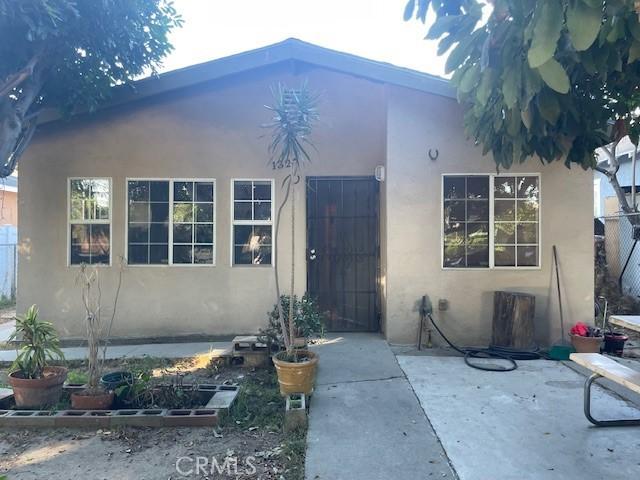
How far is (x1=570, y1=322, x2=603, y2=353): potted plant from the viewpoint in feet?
19.1

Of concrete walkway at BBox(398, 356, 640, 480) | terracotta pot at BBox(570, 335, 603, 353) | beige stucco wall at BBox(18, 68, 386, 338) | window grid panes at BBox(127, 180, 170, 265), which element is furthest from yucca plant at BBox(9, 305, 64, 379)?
terracotta pot at BBox(570, 335, 603, 353)

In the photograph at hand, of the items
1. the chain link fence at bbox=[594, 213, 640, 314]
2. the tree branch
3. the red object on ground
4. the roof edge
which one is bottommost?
the red object on ground

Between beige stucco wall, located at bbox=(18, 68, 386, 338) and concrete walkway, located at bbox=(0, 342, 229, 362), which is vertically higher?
beige stucco wall, located at bbox=(18, 68, 386, 338)

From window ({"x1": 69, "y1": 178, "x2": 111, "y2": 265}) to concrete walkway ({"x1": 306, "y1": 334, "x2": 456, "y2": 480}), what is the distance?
3.91 m

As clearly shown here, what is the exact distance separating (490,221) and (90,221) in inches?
234

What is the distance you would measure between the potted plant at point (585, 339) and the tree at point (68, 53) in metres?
6.69

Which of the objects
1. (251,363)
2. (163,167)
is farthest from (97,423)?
(163,167)

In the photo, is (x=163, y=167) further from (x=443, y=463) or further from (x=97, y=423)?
(x=443, y=463)

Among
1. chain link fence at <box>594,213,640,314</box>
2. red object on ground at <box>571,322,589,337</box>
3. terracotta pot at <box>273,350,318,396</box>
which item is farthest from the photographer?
chain link fence at <box>594,213,640,314</box>

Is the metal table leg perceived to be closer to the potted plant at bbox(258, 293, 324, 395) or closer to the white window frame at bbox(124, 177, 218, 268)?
the potted plant at bbox(258, 293, 324, 395)

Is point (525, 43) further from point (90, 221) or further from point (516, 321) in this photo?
point (90, 221)

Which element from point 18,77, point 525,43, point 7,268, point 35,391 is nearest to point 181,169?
point 18,77

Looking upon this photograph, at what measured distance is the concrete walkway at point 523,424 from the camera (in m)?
3.20

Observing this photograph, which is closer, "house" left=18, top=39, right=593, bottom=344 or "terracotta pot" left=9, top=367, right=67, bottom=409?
"terracotta pot" left=9, top=367, right=67, bottom=409
